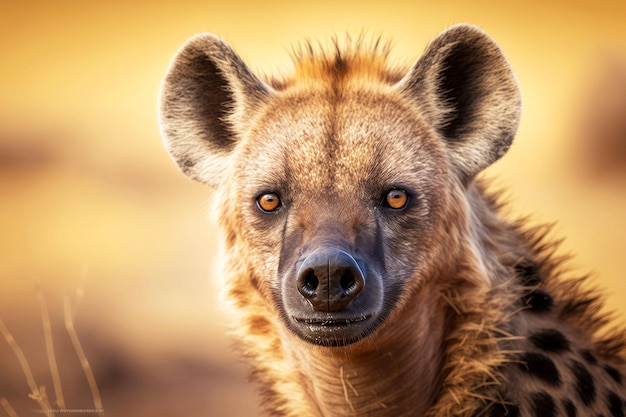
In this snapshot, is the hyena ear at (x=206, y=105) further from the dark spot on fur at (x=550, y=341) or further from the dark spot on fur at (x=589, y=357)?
the dark spot on fur at (x=589, y=357)

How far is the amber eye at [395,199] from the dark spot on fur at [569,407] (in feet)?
2.62

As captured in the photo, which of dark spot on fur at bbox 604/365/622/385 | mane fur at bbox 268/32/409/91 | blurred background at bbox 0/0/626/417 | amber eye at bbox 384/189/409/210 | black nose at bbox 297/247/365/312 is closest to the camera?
black nose at bbox 297/247/365/312

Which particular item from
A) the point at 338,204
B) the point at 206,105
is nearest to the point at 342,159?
the point at 338,204

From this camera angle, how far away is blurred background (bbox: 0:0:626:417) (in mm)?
7766

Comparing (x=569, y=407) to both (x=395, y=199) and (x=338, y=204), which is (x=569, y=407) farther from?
(x=338, y=204)

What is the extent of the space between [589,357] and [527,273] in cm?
35

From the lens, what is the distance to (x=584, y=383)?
319cm

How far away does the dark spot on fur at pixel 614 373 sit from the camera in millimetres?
3340

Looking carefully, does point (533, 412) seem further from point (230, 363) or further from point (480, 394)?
point (230, 363)

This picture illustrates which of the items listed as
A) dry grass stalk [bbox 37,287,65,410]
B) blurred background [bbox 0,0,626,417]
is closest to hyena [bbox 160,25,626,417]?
dry grass stalk [bbox 37,287,65,410]

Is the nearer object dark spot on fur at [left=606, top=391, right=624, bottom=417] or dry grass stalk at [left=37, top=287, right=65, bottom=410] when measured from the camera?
dark spot on fur at [left=606, top=391, right=624, bottom=417]

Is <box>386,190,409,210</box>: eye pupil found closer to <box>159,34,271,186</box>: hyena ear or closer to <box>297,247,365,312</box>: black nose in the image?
<box>297,247,365,312</box>: black nose

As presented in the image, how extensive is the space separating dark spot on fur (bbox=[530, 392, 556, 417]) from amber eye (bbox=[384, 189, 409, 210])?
0.73 m

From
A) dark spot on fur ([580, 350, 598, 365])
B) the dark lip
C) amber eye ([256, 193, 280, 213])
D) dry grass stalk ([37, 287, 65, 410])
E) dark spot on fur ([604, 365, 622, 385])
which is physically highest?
amber eye ([256, 193, 280, 213])
